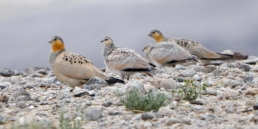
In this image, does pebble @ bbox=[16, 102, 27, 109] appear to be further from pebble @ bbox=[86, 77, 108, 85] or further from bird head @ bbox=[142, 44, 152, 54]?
bird head @ bbox=[142, 44, 152, 54]

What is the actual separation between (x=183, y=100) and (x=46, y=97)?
7.20ft

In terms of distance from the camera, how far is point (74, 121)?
5953 mm

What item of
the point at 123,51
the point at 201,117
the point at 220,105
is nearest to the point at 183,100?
the point at 220,105

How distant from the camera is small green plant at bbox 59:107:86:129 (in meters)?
5.72

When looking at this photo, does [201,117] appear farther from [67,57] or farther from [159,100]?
[67,57]

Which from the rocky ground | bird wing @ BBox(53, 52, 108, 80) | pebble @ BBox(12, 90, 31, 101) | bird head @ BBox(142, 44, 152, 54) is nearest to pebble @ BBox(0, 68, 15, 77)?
bird head @ BBox(142, 44, 152, 54)

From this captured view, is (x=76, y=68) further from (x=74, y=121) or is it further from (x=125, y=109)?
(x=74, y=121)

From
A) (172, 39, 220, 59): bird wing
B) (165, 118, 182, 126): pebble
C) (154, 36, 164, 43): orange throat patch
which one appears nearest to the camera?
(165, 118, 182, 126): pebble

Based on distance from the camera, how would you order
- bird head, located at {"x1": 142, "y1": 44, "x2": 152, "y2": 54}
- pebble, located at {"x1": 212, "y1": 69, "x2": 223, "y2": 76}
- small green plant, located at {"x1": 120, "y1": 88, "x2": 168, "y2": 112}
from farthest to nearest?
1. bird head, located at {"x1": 142, "y1": 44, "x2": 152, "y2": 54}
2. pebble, located at {"x1": 212, "y1": 69, "x2": 223, "y2": 76}
3. small green plant, located at {"x1": 120, "y1": 88, "x2": 168, "y2": 112}

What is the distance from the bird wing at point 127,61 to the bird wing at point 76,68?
1076 mm

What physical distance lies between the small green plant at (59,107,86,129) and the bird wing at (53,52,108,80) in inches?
135

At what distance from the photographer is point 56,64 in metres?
10.7

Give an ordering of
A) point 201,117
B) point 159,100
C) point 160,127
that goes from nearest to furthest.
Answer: point 160,127
point 201,117
point 159,100

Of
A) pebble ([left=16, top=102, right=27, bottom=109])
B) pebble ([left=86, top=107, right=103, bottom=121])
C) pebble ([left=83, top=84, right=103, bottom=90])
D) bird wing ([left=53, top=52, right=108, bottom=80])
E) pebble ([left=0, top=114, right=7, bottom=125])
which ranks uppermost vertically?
bird wing ([left=53, top=52, right=108, bottom=80])
